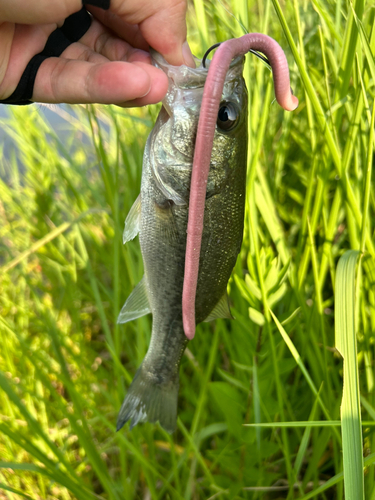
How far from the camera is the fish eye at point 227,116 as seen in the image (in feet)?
3.27

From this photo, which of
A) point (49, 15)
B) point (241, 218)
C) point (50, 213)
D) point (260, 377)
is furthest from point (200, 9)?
point (50, 213)

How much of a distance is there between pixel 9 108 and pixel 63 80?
1644 mm

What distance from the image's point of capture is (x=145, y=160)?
1.13m

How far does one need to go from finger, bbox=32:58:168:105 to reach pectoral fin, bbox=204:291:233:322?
63 centimetres

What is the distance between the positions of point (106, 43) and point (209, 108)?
2.94 ft

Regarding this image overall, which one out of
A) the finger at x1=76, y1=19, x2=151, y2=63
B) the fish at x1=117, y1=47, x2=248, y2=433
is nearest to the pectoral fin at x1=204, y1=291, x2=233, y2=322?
the fish at x1=117, y1=47, x2=248, y2=433

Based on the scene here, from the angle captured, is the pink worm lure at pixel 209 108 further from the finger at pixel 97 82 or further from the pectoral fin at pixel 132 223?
the pectoral fin at pixel 132 223

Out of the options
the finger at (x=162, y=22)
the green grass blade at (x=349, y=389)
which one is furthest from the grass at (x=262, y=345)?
the finger at (x=162, y=22)

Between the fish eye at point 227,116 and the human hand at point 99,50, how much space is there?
16cm

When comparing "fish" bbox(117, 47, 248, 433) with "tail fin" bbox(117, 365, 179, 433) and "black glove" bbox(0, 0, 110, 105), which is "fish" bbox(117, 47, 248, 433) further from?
"black glove" bbox(0, 0, 110, 105)

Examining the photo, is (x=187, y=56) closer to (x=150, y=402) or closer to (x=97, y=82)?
(x=97, y=82)

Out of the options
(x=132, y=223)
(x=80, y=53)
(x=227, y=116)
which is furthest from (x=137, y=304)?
(x=80, y=53)

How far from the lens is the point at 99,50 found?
1.42m

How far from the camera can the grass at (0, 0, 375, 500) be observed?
1018 mm
